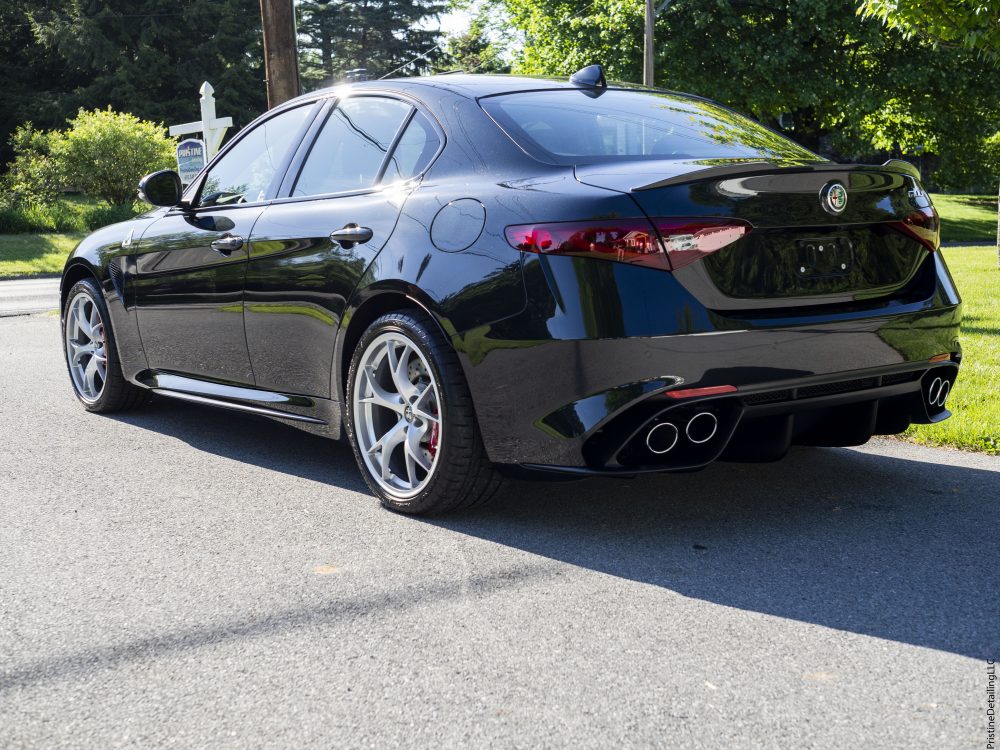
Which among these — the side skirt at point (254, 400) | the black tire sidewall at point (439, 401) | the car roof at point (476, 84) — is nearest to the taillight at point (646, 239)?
the black tire sidewall at point (439, 401)

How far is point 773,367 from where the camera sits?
3.70 meters

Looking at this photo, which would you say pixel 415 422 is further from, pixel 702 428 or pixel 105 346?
pixel 105 346

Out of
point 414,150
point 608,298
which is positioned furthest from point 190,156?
point 608,298

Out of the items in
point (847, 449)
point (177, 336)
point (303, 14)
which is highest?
point (303, 14)

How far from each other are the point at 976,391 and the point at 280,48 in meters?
7.61

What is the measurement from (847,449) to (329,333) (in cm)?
248

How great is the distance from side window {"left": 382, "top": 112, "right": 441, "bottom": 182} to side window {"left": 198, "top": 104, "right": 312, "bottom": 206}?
2.74 feet

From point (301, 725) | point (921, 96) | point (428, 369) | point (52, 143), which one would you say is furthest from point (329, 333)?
point (52, 143)

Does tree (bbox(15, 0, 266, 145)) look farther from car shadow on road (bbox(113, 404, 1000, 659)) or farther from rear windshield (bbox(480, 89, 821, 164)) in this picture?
car shadow on road (bbox(113, 404, 1000, 659))

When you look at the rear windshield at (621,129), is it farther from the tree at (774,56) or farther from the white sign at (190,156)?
the tree at (774,56)

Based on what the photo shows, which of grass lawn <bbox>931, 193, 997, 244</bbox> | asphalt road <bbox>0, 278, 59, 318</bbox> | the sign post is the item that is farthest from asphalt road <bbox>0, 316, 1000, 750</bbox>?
grass lawn <bbox>931, 193, 997, 244</bbox>

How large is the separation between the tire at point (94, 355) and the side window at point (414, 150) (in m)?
2.47

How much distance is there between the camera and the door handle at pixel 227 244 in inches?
199

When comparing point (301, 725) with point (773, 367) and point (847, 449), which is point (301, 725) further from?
point (847, 449)
